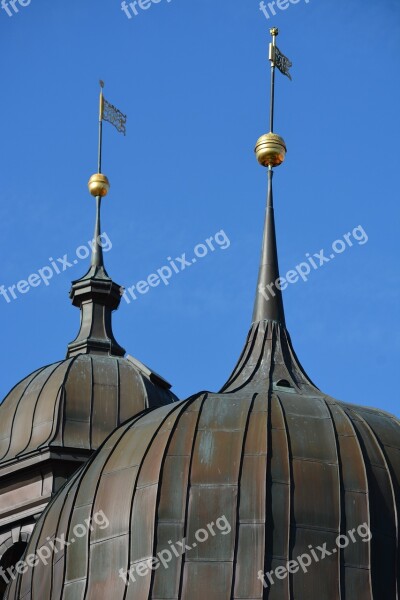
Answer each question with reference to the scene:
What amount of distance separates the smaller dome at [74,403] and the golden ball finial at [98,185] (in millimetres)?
6400

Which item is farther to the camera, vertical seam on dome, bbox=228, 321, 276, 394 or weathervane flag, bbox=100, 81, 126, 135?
weathervane flag, bbox=100, 81, 126, 135

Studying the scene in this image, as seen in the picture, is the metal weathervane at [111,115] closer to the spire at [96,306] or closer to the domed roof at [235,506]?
the spire at [96,306]

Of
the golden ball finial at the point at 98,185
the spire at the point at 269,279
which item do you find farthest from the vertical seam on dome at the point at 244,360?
the golden ball finial at the point at 98,185

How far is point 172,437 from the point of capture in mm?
57125

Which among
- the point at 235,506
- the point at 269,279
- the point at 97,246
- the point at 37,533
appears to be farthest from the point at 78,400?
the point at 235,506

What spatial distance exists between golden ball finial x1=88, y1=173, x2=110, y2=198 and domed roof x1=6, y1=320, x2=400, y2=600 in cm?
1563

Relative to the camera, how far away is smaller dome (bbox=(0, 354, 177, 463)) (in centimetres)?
6562

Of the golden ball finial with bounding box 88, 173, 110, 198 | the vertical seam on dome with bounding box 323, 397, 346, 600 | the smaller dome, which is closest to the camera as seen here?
the vertical seam on dome with bounding box 323, 397, 346, 600

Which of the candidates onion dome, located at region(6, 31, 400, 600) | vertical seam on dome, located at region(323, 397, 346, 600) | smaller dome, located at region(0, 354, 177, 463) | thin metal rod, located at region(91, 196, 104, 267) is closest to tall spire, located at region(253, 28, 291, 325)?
onion dome, located at region(6, 31, 400, 600)

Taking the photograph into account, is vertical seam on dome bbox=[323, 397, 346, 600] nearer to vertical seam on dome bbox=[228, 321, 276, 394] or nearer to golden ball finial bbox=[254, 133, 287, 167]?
vertical seam on dome bbox=[228, 321, 276, 394]

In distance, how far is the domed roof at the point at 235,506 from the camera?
5509 centimetres

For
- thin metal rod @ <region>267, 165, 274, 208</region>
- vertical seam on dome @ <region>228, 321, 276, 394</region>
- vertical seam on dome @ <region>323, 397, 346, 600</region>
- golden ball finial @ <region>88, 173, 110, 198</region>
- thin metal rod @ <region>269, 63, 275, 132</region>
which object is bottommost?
vertical seam on dome @ <region>323, 397, 346, 600</region>

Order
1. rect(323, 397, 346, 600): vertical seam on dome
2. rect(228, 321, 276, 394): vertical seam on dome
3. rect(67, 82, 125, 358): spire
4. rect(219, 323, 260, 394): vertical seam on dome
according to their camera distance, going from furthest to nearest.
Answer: rect(67, 82, 125, 358): spire < rect(219, 323, 260, 394): vertical seam on dome < rect(228, 321, 276, 394): vertical seam on dome < rect(323, 397, 346, 600): vertical seam on dome

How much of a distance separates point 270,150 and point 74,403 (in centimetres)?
723
